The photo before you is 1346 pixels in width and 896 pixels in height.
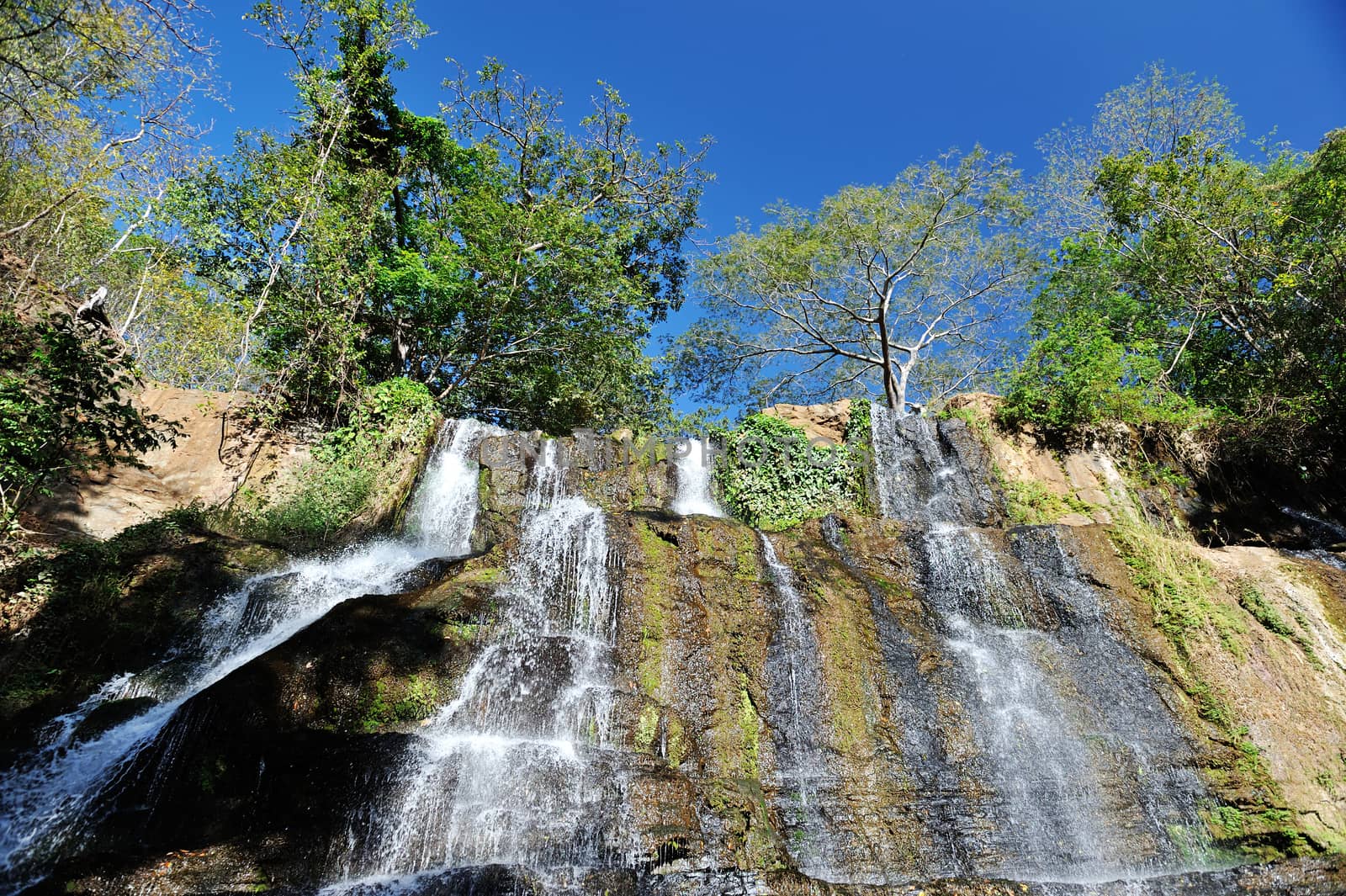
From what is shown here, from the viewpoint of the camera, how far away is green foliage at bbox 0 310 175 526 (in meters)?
6.96

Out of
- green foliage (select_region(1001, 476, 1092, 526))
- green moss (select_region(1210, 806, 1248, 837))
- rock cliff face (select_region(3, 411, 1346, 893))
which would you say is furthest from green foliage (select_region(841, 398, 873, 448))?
green moss (select_region(1210, 806, 1248, 837))

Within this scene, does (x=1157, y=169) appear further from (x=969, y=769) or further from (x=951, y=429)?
(x=969, y=769)

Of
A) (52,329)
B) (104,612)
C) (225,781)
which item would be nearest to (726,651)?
(225,781)

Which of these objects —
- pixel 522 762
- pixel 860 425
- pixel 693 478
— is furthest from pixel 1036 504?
pixel 522 762

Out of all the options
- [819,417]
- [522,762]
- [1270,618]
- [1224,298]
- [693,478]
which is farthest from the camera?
[819,417]

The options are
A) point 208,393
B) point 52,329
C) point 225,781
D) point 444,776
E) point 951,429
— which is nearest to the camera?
point 225,781

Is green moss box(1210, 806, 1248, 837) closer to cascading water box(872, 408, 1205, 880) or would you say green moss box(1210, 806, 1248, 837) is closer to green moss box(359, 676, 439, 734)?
cascading water box(872, 408, 1205, 880)

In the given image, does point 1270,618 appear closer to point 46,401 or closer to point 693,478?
point 693,478

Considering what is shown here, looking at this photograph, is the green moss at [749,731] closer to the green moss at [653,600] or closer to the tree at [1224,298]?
the green moss at [653,600]

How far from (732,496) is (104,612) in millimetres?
10085

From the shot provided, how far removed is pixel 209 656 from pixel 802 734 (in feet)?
23.3

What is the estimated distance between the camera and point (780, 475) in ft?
45.0

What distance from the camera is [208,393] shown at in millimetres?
13375

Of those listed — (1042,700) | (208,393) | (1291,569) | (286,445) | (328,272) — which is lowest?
(1042,700)
